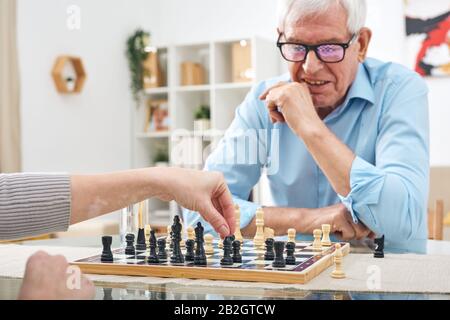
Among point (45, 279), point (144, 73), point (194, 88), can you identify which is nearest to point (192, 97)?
point (194, 88)

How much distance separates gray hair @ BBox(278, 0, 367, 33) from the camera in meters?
1.98

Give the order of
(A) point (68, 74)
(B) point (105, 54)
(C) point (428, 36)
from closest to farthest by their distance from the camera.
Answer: (C) point (428, 36)
(A) point (68, 74)
(B) point (105, 54)

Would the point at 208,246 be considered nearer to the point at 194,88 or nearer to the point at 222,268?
the point at 222,268

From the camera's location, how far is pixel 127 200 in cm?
117

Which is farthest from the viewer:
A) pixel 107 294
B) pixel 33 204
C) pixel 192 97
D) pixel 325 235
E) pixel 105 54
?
pixel 192 97

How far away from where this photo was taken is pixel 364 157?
210 cm

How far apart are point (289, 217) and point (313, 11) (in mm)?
606

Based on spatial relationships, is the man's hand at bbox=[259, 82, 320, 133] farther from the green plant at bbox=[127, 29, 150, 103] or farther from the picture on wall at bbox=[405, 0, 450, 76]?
the green plant at bbox=[127, 29, 150, 103]

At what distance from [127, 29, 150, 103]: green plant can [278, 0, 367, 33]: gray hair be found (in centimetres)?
397

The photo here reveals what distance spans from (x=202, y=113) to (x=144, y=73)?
0.68m

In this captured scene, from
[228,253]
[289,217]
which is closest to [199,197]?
[228,253]

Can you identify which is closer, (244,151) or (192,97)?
(244,151)

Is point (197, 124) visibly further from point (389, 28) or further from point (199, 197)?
point (199, 197)

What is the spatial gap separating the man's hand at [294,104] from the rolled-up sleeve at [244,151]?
0.18 metres
